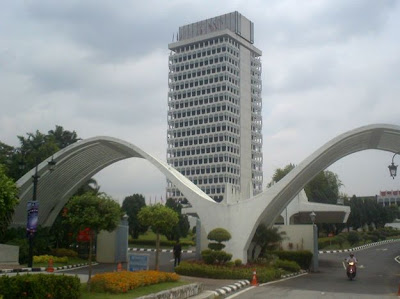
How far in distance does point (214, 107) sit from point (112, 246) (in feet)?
246

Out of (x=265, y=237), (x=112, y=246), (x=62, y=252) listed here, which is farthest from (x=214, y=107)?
(x=265, y=237)

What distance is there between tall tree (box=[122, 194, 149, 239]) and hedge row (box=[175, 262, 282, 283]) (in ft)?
96.6

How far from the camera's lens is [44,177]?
33.1m

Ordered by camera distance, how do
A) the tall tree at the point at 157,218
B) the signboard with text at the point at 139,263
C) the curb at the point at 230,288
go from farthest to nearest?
the tall tree at the point at 157,218, the signboard with text at the point at 139,263, the curb at the point at 230,288

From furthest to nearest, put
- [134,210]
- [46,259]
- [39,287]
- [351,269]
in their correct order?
[134,210] < [46,259] < [351,269] < [39,287]

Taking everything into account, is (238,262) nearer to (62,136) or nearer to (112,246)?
(112,246)

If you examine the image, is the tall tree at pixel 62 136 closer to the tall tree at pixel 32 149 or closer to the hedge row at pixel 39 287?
the tall tree at pixel 32 149

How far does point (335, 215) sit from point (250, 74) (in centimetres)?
7306

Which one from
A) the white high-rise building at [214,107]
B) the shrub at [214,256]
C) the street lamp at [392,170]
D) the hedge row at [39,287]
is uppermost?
the white high-rise building at [214,107]

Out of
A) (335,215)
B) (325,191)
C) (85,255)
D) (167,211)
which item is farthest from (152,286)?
(325,191)

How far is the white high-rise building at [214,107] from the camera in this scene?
103m

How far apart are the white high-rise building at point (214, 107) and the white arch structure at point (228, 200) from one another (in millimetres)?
67967

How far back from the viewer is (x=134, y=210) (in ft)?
178

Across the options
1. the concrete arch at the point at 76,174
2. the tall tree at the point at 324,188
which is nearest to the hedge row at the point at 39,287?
the concrete arch at the point at 76,174
